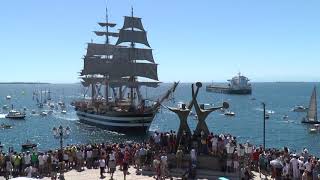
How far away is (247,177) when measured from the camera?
2236cm

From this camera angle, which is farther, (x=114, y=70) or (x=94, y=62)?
(x=94, y=62)

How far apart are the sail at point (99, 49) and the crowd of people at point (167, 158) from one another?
77743mm

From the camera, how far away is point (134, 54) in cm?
9206

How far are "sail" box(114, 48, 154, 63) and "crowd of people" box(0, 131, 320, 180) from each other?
64.4 metres

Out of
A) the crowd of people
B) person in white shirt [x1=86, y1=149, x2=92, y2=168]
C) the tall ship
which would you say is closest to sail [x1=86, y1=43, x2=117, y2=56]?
the tall ship

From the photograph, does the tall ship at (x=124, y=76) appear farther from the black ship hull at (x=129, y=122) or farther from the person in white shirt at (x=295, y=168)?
the person in white shirt at (x=295, y=168)

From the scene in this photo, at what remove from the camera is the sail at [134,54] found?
301ft

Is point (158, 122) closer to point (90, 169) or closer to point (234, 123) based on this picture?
point (234, 123)

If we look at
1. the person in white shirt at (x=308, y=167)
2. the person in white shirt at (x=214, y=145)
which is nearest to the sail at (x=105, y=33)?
the person in white shirt at (x=214, y=145)

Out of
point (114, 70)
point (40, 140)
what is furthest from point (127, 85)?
point (40, 140)

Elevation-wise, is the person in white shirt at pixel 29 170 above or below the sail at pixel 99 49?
below

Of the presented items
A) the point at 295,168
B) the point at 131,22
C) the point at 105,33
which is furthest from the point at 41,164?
the point at 105,33

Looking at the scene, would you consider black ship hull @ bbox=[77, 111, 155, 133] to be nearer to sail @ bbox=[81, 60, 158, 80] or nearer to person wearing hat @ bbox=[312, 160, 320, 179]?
sail @ bbox=[81, 60, 158, 80]

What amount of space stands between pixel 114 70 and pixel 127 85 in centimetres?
375
